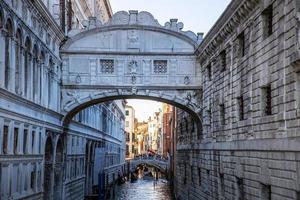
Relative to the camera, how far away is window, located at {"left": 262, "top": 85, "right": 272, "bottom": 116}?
13711 mm

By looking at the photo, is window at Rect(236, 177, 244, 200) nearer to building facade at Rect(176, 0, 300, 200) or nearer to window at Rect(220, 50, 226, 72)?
building facade at Rect(176, 0, 300, 200)

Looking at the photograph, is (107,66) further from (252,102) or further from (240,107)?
(252,102)

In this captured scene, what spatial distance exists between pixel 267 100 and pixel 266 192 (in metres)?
2.24

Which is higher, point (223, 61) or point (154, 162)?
point (223, 61)

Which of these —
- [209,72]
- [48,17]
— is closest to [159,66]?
[209,72]

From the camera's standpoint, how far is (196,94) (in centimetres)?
2367

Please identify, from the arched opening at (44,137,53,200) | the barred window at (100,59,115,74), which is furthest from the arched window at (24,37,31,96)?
the barred window at (100,59,115,74)

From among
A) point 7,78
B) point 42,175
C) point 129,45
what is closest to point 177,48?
point 129,45

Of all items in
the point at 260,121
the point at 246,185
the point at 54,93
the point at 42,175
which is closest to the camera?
the point at 260,121

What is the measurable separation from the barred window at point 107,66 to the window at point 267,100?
34.8ft

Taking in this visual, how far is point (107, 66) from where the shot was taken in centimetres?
2367

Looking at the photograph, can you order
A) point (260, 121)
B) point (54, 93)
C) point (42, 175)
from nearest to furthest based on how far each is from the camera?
point (260, 121) < point (42, 175) < point (54, 93)

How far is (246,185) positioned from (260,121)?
2.24 m

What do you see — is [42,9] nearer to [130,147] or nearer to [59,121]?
[59,121]
